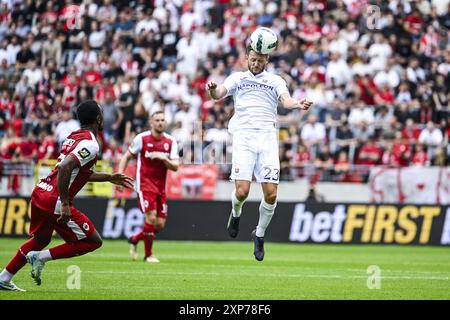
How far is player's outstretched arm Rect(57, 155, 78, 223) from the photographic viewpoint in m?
12.0

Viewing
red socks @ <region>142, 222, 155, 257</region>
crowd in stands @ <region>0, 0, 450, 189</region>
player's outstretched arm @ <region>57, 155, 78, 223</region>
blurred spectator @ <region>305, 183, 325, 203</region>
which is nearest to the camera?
player's outstretched arm @ <region>57, 155, 78, 223</region>

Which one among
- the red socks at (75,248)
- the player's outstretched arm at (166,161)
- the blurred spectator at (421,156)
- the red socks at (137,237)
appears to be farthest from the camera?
the blurred spectator at (421,156)

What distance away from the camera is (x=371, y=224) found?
1028 inches

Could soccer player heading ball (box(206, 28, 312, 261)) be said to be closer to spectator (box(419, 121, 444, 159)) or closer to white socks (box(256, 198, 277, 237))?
white socks (box(256, 198, 277, 237))

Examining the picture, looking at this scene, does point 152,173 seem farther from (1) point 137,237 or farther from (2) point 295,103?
(2) point 295,103

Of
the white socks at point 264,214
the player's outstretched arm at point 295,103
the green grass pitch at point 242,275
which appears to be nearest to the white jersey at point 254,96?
the player's outstretched arm at point 295,103

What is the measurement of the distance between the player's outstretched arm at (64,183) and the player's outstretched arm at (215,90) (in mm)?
2604

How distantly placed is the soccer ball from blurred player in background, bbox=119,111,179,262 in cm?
503

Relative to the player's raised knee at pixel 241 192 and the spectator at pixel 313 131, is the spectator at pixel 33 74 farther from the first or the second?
the player's raised knee at pixel 241 192

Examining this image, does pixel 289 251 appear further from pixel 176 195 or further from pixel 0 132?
pixel 0 132

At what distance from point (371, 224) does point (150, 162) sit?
28.9ft

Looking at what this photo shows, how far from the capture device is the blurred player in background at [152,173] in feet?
62.3

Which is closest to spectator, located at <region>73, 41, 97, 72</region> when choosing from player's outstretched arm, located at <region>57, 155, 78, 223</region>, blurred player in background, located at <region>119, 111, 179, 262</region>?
blurred player in background, located at <region>119, 111, 179, 262</region>
